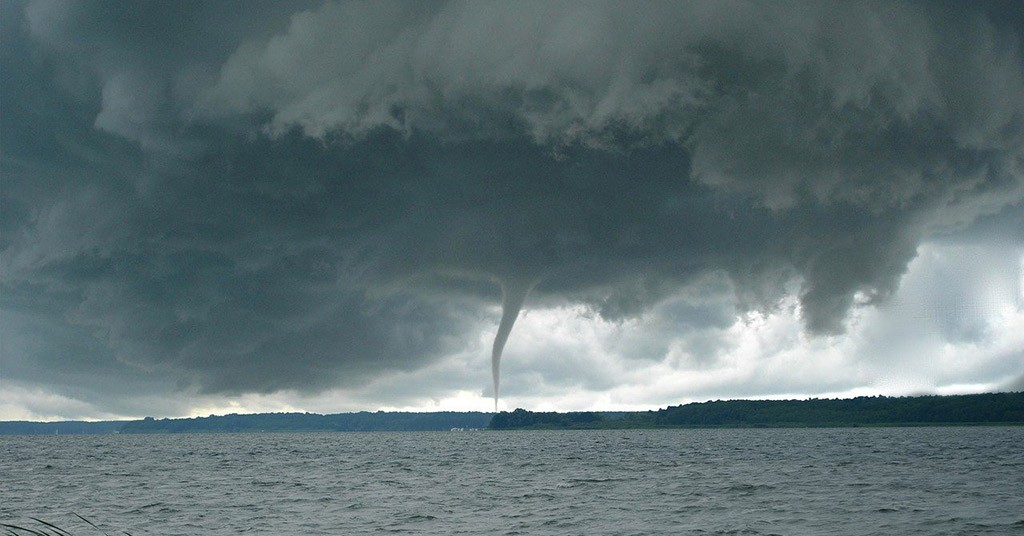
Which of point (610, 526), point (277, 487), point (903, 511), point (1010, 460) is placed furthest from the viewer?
point (1010, 460)

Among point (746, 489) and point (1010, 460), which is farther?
point (1010, 460)

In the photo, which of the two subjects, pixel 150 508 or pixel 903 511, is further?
pixel 150 508

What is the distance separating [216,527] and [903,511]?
1516 inches

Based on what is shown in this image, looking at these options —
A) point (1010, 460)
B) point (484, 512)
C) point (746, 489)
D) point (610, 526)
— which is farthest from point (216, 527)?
point (1010, 460)

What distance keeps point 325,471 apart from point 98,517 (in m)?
46.2

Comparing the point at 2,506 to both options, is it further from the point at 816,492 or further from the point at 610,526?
the point at 816,492

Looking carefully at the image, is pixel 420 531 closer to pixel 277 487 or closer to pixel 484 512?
pixel 484 512

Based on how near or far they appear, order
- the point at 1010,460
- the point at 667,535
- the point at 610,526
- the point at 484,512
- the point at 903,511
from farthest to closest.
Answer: the point at 1010,460 → the point at 484,512 → the point at 903,511 → the point at 610,526 → the point at 667,535

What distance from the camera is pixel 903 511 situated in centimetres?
4709

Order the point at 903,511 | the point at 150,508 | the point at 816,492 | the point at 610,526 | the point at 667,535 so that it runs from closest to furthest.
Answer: the point at 667,535 < the point at 610,526 < the point at 903,511 < the point at 150,508 < the point at 816,492

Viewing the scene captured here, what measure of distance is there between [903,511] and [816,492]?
12241 mm

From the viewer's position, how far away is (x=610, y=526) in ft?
142

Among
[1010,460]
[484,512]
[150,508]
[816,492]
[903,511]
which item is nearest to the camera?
[903,511]

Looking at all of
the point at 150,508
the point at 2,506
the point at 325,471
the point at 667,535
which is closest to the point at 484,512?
the point at 667,535
